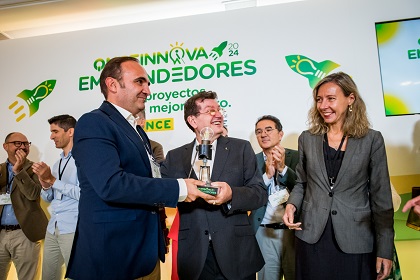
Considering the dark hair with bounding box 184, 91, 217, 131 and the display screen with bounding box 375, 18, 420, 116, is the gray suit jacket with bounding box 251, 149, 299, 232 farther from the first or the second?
the display screen with bounding box 375, 18, 420, 116

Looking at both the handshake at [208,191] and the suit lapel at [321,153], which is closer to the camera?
the handshake at [208,191]

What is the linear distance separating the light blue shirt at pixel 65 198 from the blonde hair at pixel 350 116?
2339 mm

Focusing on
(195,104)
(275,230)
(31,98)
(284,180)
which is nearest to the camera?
(195,104)

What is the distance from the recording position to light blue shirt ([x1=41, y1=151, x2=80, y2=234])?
331 cm

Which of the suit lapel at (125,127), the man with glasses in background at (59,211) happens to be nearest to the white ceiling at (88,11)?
the man with glasses in background at (59,211)

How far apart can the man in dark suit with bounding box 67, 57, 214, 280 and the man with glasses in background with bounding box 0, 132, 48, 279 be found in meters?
2.62

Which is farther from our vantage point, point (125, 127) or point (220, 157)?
point (220, 157)

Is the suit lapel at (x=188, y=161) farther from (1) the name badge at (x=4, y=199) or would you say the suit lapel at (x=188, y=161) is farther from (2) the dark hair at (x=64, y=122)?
(1) the name badge at (x=4, y=199)

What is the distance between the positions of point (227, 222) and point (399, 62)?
324cm

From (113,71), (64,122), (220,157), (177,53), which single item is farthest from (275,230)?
(177,53)

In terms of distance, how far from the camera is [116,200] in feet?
4.92

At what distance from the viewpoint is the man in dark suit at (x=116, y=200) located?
1506mm

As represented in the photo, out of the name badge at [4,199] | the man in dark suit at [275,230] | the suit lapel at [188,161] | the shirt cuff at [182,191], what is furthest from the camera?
the name badge at [4,199]

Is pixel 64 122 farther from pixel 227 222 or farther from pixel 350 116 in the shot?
pixel 350 116
